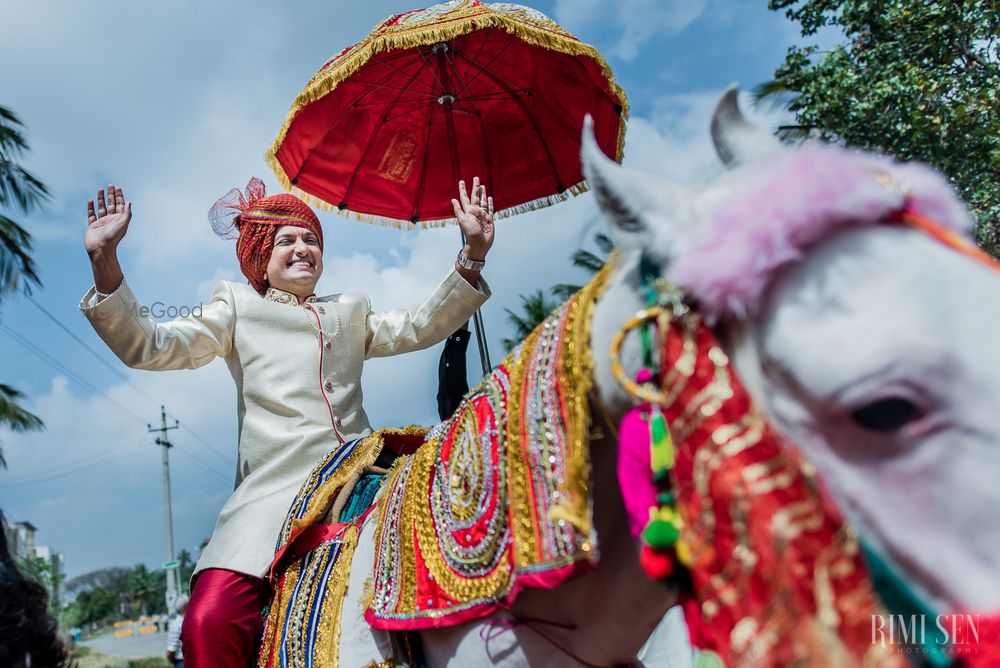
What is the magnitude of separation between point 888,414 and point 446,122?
340 cm

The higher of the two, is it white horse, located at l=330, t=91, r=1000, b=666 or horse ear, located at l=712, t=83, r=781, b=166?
horse ear, located at l=712, t=83, r=781, b=166

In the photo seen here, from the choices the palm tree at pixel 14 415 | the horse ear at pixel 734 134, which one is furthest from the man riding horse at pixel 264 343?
the palm tree at pixel 14 415

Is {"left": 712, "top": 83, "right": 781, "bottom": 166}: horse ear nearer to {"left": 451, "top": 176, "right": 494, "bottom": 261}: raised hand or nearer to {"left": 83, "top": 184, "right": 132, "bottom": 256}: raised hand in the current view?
{"left": 451, "top": 176, "right": 494, "bottom": 261}: raised hand

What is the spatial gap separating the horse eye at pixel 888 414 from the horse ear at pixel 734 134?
0.64m

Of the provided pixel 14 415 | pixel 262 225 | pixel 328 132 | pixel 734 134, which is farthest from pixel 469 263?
pixel 14 415

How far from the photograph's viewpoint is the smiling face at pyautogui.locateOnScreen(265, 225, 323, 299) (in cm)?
364

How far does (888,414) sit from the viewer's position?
3.88ft

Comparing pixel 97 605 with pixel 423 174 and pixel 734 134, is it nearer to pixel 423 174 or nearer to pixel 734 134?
pixel 423 174

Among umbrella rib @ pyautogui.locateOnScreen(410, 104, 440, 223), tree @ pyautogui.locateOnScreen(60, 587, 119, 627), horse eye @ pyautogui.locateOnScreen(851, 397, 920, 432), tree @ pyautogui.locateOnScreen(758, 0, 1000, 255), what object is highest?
tree @ pyautogui.locateOnScreen(60, 587, 119, 627)

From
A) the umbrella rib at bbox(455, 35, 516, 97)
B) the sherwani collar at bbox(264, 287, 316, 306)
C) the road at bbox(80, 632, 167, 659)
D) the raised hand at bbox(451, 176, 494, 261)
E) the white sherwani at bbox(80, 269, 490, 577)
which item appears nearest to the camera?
the white sherwani at bbox(80, 269, 490, 577)

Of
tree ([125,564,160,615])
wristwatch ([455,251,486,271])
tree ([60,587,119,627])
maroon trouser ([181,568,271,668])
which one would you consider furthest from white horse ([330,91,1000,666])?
tree ([125,564,160,615])

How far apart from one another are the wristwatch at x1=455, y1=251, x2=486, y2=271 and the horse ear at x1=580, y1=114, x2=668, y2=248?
66.7 inches

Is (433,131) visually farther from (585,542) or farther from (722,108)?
(585,542)

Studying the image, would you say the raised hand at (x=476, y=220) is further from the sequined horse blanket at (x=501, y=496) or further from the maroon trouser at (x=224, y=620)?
the maroon trouser at (x=224, y=620)
